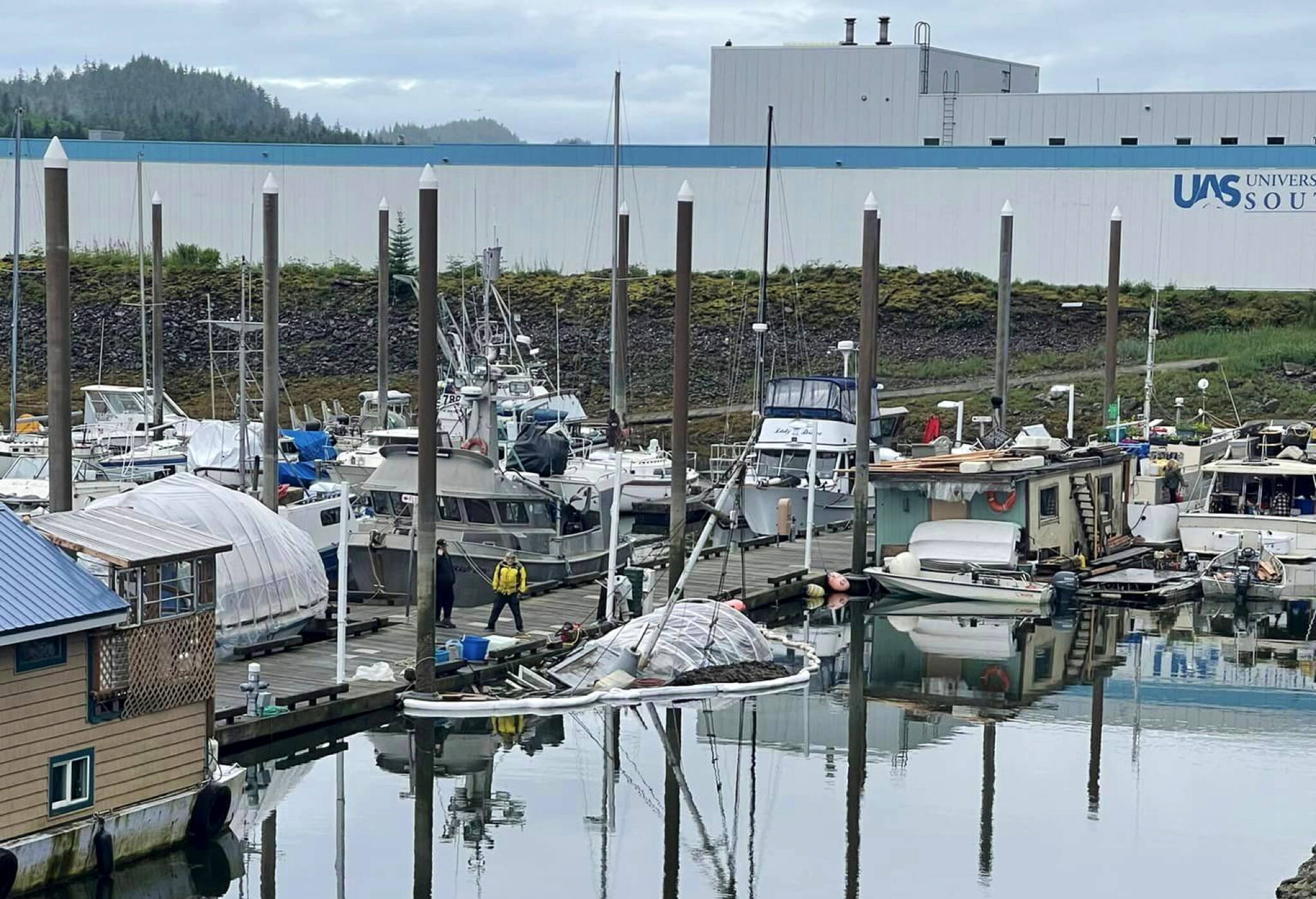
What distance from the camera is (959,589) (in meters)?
34.5

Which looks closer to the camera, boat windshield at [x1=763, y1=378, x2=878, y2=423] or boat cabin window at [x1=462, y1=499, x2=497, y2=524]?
boat cabin window at [x1=462, y1=499, x2=497, y2=524]

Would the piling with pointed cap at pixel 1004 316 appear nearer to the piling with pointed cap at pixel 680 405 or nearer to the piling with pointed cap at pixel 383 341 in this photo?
the piling with pointed cap at pixel 680 405

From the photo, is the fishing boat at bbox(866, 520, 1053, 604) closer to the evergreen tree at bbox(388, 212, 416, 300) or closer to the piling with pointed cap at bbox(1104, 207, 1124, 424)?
the piling with pointed cap at bbox(1104, 207, 1124, 424)

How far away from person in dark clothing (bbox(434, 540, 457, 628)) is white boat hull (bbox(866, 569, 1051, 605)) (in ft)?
31.5

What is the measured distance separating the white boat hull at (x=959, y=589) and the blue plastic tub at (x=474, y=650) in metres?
11.0

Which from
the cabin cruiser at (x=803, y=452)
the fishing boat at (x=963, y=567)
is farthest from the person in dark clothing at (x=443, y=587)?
the cabin cruiser at (x=803, y=452)

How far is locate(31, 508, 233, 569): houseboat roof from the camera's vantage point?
17750 mm

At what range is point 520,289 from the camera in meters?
67.5

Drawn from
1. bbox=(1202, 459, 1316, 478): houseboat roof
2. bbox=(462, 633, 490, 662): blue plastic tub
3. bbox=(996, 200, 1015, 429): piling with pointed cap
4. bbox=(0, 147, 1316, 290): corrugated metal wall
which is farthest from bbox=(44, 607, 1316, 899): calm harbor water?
bbox=(0, 147, 1316, 290): corrugated metal wall

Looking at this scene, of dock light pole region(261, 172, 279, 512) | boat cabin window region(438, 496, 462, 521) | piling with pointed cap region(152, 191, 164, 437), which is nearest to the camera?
dock light pole region(261, 172, 279, 512)

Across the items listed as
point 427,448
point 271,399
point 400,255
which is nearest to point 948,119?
point 400,255

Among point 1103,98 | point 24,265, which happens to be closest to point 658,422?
point 1103,98

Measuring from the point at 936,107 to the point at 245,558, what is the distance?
46980 millimetres

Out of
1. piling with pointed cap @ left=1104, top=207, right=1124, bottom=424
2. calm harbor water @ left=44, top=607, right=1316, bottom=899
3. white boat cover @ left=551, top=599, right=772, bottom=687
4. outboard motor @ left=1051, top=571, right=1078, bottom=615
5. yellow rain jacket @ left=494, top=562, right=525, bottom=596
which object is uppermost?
piling with pointed cap @ left=1104, top=207, right=1124, bottom=424
